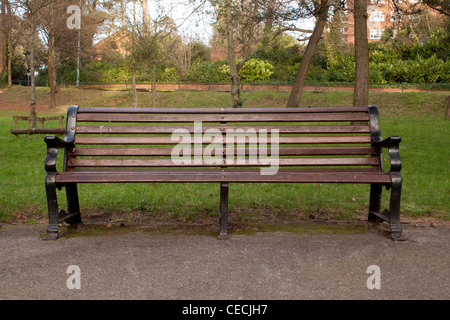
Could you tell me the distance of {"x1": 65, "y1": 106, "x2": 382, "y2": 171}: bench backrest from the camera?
4.44 meters

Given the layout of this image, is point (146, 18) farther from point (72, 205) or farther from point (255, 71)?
point (72, 205)

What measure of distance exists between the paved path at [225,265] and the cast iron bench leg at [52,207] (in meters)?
0.12

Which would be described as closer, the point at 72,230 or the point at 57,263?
the point at 57,263

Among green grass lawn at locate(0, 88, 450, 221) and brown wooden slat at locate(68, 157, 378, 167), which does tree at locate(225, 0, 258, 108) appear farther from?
brown wooden slat at locate(68, 157, 378, 167)

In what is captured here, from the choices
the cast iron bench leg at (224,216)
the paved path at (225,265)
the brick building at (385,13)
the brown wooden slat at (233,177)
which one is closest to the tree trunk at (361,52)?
the brick building at (385,13)

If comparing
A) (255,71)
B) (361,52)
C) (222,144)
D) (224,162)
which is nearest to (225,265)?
(224,162)

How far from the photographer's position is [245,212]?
5340 mm

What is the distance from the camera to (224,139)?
14.7 ft

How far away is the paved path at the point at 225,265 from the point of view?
306cm

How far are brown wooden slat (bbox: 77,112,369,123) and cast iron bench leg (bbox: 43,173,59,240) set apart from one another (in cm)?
73

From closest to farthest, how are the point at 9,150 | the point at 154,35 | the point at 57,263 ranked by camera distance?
the point at 57,263 → the point at 9,150 → the point at 154,35

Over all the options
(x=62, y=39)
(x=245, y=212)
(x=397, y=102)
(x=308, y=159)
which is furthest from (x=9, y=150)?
(x=62, y=39)

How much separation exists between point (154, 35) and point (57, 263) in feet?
70.4

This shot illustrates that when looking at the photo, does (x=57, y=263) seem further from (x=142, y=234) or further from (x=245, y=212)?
(x=245, y=212)
